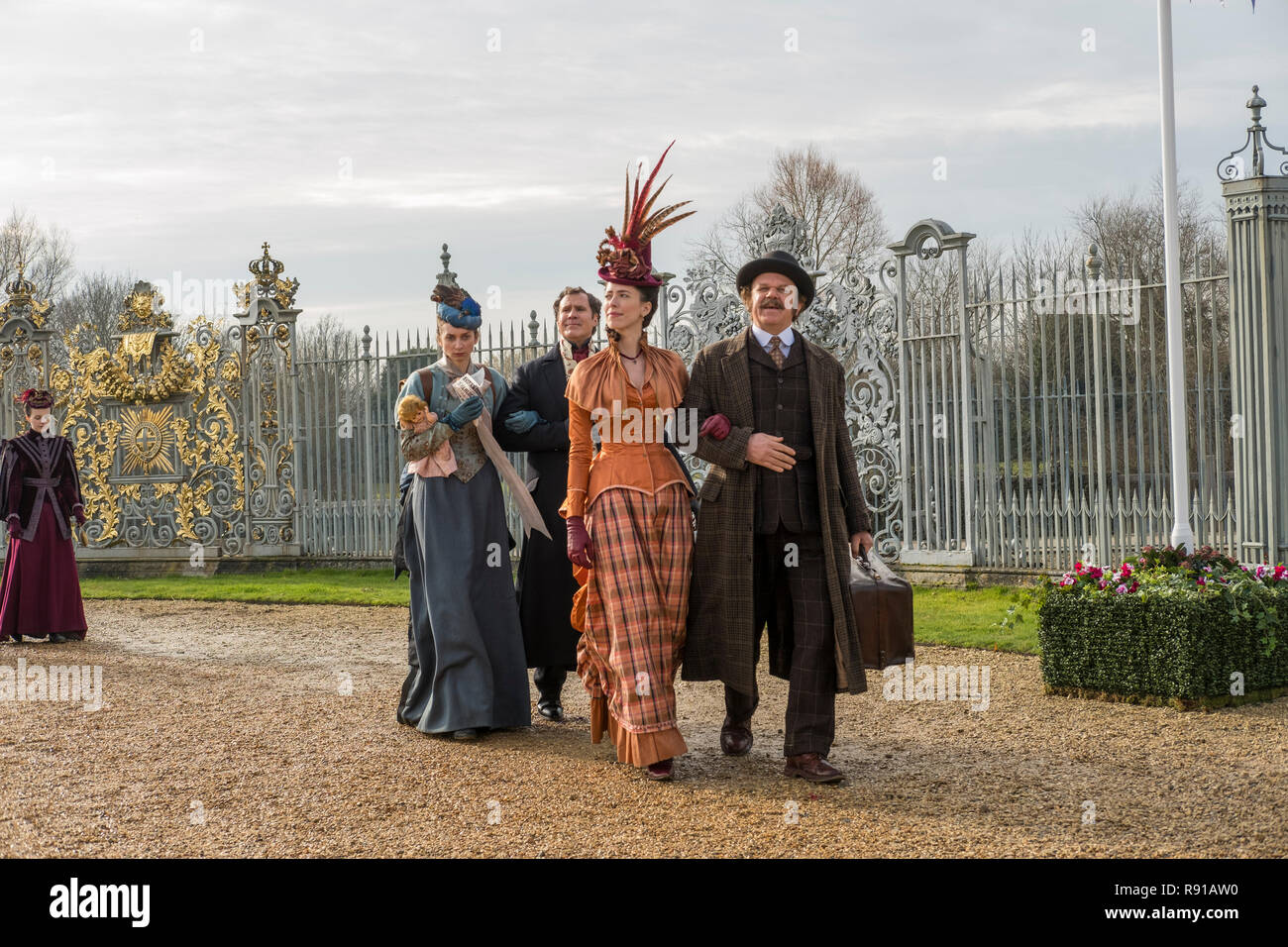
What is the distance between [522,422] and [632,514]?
1.26m

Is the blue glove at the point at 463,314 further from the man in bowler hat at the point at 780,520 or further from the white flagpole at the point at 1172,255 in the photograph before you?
the white flagpole at the point at 1172,255

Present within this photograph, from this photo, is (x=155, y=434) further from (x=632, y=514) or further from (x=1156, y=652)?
(x=1156, y=652)

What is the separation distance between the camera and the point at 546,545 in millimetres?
5879

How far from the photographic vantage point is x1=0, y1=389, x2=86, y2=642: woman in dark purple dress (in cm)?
930

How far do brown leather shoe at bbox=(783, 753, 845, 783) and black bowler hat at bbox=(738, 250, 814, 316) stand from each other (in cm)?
174

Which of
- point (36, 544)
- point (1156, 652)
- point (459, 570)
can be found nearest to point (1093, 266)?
point (1156, 652)

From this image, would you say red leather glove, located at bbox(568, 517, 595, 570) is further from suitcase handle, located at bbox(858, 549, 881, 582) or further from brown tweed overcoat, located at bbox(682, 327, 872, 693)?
suitcase handle, located at bbox(858, 549, 881, 582)

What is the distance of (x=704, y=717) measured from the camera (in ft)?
19.3

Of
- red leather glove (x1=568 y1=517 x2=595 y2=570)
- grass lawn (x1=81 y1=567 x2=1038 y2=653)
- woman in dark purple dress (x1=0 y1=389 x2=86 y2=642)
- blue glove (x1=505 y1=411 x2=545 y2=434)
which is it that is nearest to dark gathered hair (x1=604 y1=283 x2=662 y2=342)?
red leather glove (x1=568 y1=517 x2=595 y2=570)

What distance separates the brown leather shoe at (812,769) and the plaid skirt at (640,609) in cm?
42

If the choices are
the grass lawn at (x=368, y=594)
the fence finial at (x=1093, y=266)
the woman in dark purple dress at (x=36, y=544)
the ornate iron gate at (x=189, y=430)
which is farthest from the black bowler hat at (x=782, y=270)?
the ornate iron gate at (x=189, y=430)

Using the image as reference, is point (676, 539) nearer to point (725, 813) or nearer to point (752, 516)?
point (752, 516)

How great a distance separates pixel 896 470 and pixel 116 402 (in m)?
9.78
